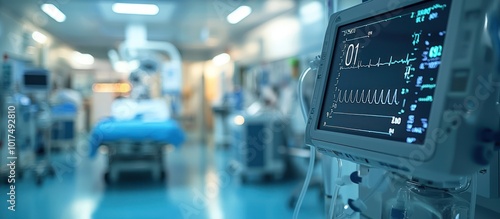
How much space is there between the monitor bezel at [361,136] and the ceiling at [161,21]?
3.63 meters

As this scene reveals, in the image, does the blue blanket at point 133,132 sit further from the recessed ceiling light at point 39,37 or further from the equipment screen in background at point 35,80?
the recessed ceiling light at point 39,37

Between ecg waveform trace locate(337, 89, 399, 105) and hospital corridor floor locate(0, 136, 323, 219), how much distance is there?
6.21 ft

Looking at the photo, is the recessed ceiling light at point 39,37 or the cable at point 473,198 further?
the recessed ceiling light at point 39,37

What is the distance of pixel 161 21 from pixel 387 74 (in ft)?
20.7

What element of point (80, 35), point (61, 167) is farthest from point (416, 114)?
point (80, 35)

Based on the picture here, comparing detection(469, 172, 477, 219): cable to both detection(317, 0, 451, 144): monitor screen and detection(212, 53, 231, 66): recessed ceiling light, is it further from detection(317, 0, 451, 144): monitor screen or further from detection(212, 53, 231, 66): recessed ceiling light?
detection(212, 53, 231, 66): recessed ceiling light

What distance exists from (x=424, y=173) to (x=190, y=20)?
6.38 metres

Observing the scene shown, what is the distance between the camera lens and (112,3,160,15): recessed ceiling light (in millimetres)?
5184

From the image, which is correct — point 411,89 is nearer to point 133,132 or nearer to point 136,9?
point 133,132

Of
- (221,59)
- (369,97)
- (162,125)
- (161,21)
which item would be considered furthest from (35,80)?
(221,59)

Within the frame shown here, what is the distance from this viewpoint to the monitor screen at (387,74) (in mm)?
579

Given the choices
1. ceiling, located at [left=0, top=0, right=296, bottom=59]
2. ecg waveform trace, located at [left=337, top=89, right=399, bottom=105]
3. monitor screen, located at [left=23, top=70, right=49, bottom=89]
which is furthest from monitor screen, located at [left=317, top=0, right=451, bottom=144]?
monitor screen, located at [left=23, top=70, right=49, bottom=89]

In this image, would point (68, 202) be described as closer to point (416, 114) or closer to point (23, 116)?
point (23, 116)

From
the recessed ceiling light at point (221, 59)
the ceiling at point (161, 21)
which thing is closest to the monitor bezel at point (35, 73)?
the ceiling at point (161, 21)
